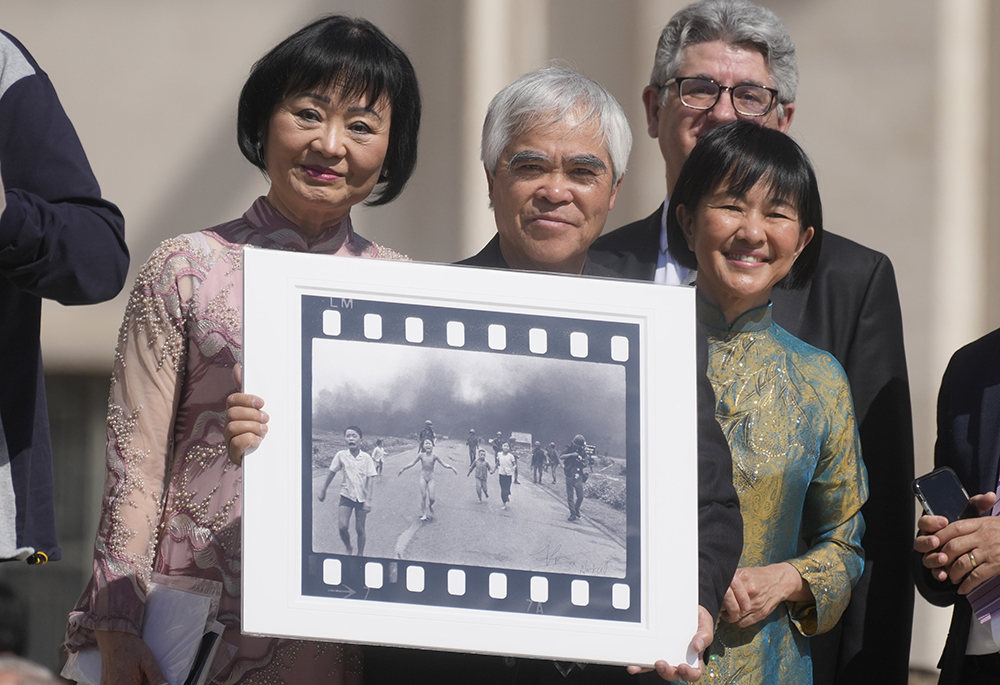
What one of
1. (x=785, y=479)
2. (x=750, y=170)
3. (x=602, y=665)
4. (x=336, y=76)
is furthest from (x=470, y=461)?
(x=750, y=170)

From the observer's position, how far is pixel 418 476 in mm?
2307

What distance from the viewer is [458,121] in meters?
5.83

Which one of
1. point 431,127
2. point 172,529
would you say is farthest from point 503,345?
point 431,127

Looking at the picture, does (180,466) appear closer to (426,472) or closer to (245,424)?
(245,424)

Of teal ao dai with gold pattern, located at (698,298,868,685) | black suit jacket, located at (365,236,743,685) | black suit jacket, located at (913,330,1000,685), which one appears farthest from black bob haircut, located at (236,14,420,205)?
black suit jacket, located at (913,330,1000,685)

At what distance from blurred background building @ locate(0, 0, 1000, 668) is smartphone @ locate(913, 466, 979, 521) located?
2608mm

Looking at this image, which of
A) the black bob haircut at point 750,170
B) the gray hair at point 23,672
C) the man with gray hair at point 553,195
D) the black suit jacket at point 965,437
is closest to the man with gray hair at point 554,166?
the man with gray hair at point 553,195

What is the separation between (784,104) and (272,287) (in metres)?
1.82

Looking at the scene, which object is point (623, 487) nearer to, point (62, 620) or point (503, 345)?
point (503, 345)

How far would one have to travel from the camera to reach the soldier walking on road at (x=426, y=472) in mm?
2299

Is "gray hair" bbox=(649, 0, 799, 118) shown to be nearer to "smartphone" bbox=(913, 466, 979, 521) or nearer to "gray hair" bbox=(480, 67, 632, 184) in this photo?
"gray hair" bbox=(480, 67, 632, 184)

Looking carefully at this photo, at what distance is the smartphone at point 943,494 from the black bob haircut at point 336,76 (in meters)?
1.35

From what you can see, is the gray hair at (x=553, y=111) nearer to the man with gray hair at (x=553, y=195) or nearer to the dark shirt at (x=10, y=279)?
the man with gray hair at (x=553, y=195)

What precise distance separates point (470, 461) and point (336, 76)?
35.9 inches
